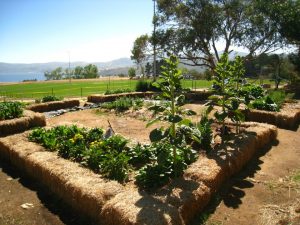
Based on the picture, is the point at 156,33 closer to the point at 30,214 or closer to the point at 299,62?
the point at 299,62

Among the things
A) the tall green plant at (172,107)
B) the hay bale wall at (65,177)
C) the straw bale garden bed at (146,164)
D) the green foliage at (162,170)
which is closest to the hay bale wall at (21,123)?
the straw bale garden bed at (146,164)

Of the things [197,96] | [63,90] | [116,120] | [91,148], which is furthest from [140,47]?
[91,148]

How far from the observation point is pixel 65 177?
5.77 meters

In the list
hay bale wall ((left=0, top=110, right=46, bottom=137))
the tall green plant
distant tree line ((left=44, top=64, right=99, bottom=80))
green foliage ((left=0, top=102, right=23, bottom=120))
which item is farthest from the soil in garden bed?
distant tree line ((left=44, top=64, right=99, bottom=80))

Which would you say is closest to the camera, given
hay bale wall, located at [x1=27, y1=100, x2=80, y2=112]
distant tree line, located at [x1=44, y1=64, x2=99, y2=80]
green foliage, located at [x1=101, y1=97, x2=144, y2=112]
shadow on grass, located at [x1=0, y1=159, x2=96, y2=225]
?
shadow on grass, located at [x1=0, y1=159, x2=96, y2=225]

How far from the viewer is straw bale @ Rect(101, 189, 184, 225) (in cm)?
425

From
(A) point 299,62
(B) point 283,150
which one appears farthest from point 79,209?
(A) point 299,62

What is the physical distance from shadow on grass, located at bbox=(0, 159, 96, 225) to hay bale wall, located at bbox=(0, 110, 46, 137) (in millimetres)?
2583

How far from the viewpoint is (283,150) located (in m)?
8.82

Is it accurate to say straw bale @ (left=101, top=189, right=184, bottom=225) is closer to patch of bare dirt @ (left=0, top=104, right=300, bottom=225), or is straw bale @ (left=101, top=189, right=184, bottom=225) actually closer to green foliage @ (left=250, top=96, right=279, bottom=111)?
patch of bare dirt @ (left=0, top=104, right=300, bottom=225)

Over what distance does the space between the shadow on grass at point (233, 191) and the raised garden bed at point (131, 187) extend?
141 millimetres

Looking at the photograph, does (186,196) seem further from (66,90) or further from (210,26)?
(66,90)

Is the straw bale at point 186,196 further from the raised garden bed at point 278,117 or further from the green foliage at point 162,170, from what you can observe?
the raised garden bed at point 278,117

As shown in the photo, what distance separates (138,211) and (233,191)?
262cm
